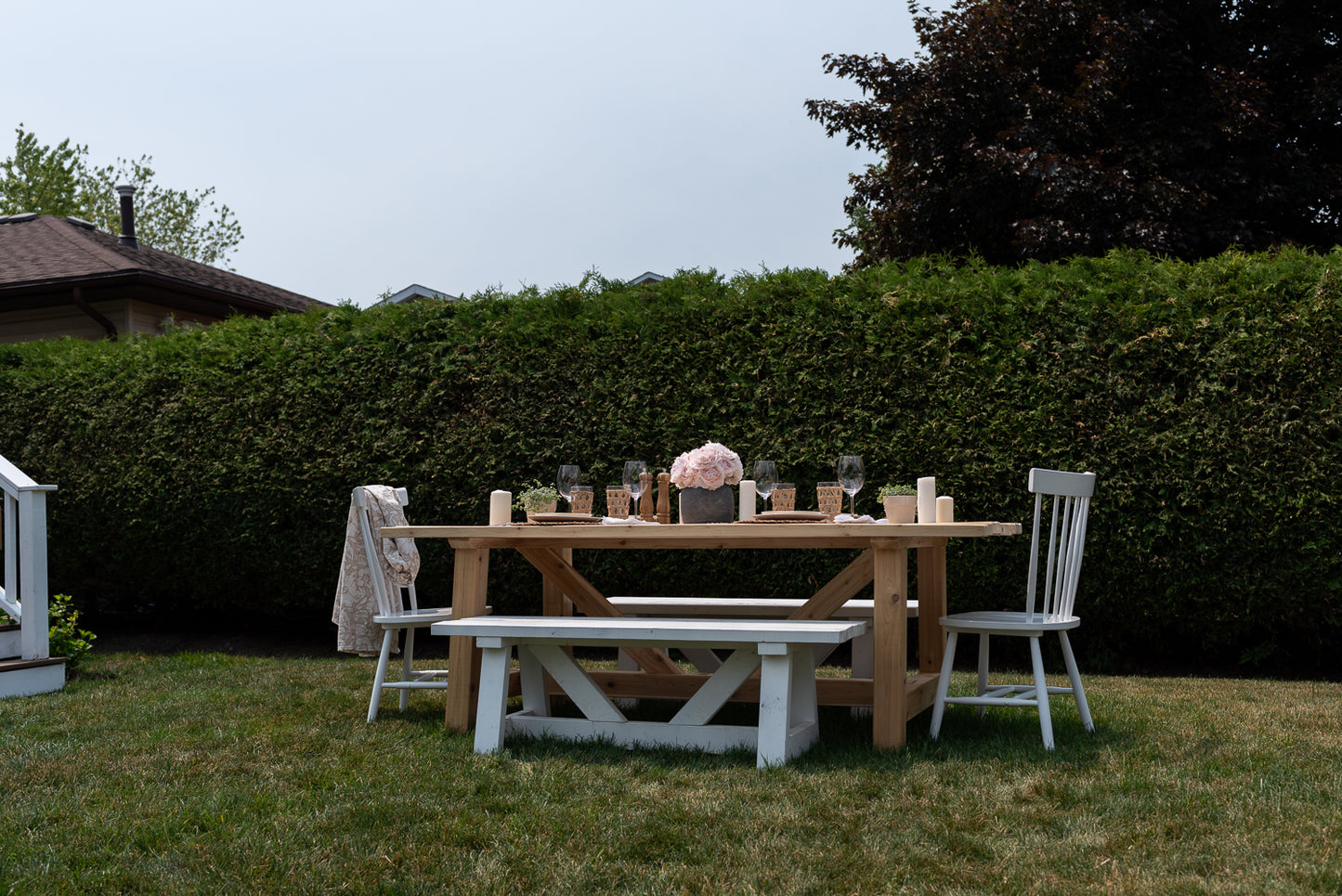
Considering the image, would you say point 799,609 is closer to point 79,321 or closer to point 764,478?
point 764,478

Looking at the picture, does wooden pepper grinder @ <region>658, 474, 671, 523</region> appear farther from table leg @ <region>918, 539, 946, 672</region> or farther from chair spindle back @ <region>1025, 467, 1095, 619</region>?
chair spindle back @ <region>1025, 467, 1095, 619</region>

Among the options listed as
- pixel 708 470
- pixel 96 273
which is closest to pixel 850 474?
pixel 708 470

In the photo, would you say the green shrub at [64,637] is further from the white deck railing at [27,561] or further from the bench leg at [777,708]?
the bench leg at [777,708]

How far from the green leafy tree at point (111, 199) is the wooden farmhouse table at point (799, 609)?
2555cm

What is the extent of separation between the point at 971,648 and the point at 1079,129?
19.1 feet

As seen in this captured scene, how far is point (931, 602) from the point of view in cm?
442

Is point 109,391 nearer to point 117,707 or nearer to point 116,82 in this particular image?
point 117,707

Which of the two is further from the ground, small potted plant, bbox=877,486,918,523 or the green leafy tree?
the green leafy tree

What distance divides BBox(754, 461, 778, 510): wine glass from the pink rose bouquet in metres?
0.10

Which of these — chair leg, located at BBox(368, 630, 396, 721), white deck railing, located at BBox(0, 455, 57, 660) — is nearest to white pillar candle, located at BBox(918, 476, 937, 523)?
chair leg, located at BBox(368, 630, 396, 721)

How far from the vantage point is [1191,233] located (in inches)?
390

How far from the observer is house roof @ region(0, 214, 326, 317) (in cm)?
991

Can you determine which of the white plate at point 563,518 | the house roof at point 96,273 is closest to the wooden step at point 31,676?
the white plate at point 563,518

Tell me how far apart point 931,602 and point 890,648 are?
808mm
